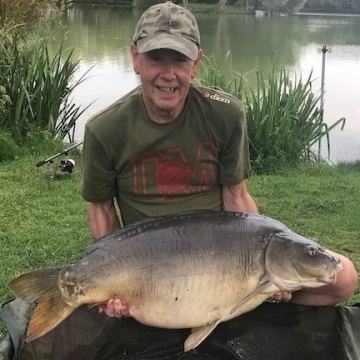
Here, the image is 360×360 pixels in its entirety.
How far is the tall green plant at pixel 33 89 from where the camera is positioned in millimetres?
4938

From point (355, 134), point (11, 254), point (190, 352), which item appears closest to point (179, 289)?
point (190, 352)

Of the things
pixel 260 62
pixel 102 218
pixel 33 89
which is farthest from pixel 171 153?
pixel 260 62

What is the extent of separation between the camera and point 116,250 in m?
1.69

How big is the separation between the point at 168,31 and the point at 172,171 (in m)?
0.49

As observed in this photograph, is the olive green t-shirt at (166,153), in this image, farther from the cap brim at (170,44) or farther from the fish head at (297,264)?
the fish head at (297,264)

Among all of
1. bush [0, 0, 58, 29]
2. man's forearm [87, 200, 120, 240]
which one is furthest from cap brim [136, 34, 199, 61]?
bush [0, 0, 58, 29]

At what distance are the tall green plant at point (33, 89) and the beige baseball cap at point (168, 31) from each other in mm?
3185

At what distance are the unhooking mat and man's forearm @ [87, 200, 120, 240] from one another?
290 mm

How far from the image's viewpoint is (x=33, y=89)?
5.13 meters

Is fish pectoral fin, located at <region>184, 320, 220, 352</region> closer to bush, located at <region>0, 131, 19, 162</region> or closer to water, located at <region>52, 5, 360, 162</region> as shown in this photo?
bush, located at <region>0, 131, 19, 162</region>

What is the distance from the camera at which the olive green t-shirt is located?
2.01 meters

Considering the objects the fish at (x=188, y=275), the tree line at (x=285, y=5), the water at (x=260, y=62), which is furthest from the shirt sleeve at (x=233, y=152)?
the tree line at (x=285, y=5)

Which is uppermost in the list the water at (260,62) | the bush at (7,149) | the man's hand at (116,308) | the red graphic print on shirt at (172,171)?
the red graphic print on shirt at (172,171)

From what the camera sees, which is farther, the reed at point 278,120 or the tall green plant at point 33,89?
the tall green plant at point 33,89
